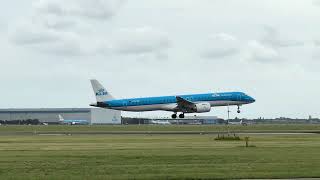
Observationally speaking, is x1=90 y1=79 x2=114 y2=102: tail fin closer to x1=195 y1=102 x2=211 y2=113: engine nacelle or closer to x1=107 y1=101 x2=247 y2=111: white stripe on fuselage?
x1=107 y1=101 x2=247 y2=111: white stripe on fuselage

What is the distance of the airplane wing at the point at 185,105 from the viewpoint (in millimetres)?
99738

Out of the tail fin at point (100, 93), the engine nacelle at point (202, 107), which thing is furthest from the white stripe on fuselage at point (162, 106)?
the tail fin at point (100, 93)

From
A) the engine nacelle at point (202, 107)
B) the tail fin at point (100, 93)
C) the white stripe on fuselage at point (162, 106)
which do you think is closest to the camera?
the engine nacelle at point (202, 107)

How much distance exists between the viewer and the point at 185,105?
101 meters

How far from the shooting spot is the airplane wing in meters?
99.7

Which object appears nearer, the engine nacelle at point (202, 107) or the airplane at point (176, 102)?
the engine nacelle at point (202, 107)

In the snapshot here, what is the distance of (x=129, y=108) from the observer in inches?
4077

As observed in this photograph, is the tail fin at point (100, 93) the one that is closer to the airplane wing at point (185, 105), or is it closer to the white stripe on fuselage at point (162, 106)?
the white stripe on fuselage at point (162, 106)

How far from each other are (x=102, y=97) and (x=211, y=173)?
269ft

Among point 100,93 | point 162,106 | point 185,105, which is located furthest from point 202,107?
point 100,93

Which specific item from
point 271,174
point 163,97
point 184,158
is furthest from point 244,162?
point 163,97

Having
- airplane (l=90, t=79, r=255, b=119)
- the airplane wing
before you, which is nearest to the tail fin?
airplane (l=90, t=79, r=255, b=119)

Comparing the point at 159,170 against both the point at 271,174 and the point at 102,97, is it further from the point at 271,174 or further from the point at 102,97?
the point at 102,97

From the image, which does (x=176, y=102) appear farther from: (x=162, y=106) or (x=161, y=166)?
(x=161, y=166)
